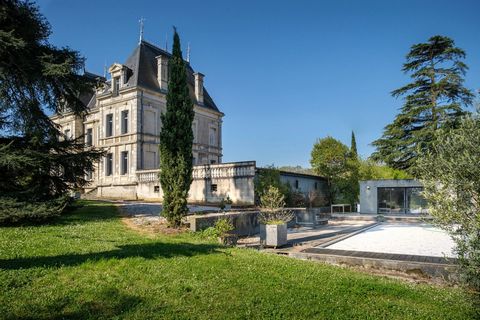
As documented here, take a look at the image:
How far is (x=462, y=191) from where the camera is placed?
3.76 metres

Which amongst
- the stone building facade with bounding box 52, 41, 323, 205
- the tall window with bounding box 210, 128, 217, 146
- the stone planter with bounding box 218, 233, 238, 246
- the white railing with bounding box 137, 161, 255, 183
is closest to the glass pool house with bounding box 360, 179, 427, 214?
the stone building facade with bounding box 52, 41, 323, 205

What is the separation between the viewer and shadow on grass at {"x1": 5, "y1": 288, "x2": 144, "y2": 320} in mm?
4023

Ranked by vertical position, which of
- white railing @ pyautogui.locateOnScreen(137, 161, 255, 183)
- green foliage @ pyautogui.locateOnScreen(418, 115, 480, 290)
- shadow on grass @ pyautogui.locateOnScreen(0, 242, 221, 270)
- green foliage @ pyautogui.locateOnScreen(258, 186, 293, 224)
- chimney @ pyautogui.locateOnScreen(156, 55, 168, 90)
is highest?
chimney @ pyautogui.locateOnScreen(156, 55, 168, 90)

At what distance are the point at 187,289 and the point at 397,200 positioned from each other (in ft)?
79.0

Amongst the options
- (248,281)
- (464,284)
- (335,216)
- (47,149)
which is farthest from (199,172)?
(464,284)

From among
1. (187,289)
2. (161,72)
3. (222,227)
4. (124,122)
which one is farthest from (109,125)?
(187,289)

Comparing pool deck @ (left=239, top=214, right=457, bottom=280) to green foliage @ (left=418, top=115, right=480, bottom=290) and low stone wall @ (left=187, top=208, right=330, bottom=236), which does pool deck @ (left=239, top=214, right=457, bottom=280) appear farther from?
green foliage @ (left=418, top=115, right=480, bottom=290)

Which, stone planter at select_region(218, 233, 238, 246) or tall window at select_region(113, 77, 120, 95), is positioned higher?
tall window at select_region(113, 77, 120, 95)

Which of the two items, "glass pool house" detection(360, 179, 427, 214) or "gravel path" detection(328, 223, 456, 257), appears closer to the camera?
"gravel path" detection(328, 223, 456, 257)

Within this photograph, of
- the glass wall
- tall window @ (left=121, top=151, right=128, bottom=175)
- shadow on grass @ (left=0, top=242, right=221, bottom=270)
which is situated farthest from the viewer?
tall window @ (left=121, top=151, right=128, bottom=175)

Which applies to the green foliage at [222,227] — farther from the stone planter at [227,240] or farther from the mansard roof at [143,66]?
the mansard roof at [143,66]

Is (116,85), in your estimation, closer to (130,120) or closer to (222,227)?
(130,120)

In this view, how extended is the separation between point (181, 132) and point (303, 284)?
783 cm

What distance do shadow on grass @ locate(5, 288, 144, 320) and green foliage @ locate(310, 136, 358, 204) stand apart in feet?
82.9
